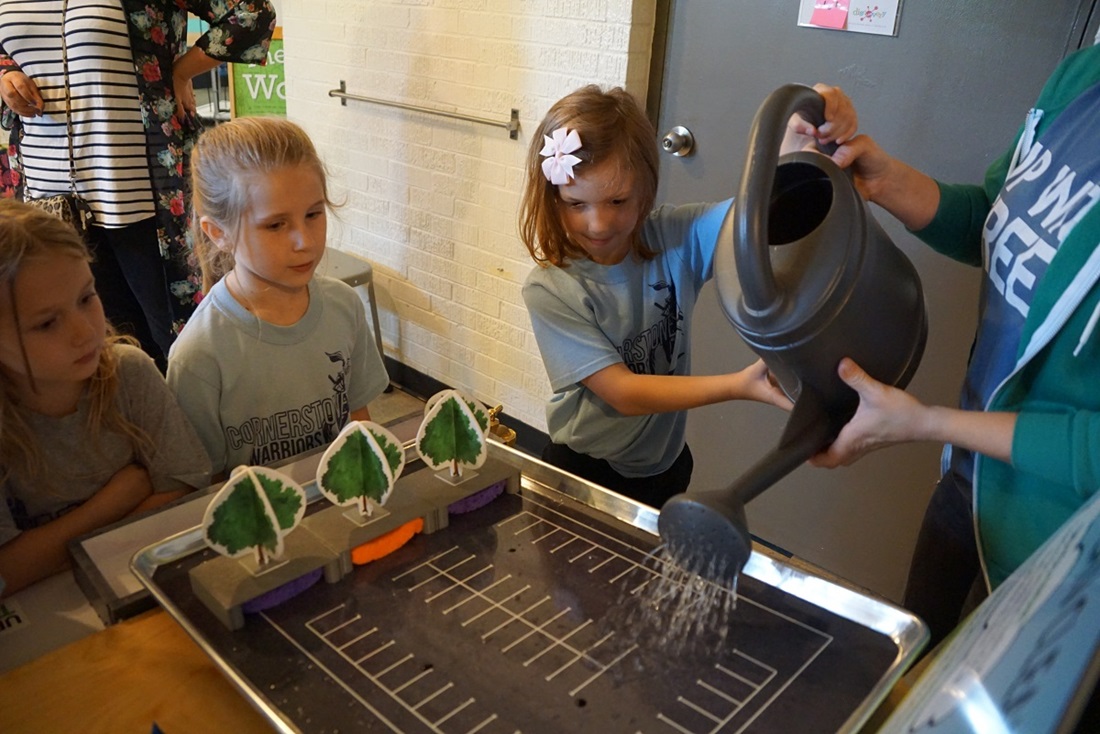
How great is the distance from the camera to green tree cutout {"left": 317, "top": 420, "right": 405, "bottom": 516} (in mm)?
795

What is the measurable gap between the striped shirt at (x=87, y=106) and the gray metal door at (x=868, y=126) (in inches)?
45.6

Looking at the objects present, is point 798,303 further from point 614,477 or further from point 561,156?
point 614,477

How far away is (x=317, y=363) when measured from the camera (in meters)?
1.21

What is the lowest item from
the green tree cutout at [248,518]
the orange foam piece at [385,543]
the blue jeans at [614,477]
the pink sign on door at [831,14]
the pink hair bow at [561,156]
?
the blue jeans at [614,477]

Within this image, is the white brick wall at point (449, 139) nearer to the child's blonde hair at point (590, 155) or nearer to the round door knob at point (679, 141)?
the round door knob at point (679, 141)

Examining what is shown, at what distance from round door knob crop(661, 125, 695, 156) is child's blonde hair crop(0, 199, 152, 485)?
1.28 m

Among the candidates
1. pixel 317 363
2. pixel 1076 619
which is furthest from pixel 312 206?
pixel 1076 619

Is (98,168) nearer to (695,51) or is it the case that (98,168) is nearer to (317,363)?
(317,363)

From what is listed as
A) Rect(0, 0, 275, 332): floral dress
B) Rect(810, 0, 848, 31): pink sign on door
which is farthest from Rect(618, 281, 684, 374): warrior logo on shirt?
Rect(0, 0, 275, 332): floral dress

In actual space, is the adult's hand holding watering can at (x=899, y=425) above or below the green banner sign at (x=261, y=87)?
below

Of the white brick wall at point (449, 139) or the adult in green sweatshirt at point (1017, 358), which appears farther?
the white brick wall at point (449, 139)

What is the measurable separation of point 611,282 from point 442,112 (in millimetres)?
1365

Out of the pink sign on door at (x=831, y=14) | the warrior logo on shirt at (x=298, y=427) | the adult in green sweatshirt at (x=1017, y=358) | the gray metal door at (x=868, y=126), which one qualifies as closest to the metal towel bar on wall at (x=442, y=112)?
the gray metal door at (x=868, y=126)

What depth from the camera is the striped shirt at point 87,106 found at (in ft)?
5.16
